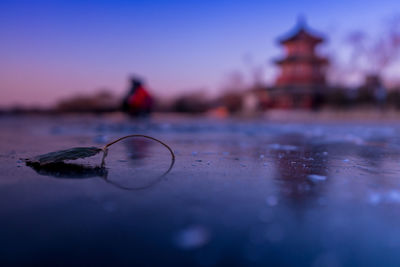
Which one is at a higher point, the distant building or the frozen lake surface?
the distant building

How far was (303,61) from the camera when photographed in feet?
82.1

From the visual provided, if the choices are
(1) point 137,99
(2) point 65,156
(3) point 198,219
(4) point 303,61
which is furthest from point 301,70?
(3) point 198,219

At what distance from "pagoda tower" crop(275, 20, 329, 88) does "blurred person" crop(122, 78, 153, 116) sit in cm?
1873

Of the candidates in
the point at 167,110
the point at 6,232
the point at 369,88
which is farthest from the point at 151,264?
the point at 167,110

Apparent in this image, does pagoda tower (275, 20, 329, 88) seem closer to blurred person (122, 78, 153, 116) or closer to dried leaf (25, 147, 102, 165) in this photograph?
blurred person (122, 78, 153, 116)

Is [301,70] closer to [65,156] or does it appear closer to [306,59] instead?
[306,59]

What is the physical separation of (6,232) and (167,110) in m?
36.1

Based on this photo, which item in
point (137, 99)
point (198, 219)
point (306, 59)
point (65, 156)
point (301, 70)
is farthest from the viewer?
point (301, 70)

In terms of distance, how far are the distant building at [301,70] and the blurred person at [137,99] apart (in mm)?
18339

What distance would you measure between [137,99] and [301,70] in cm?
1991

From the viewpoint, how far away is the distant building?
2512 cm

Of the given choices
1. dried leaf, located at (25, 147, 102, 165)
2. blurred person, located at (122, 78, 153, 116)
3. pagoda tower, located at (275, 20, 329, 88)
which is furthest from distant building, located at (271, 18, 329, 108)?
dried leaf, located at (25, 147, 102, 165)

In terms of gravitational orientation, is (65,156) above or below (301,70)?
below

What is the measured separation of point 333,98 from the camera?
2502 centimetres
